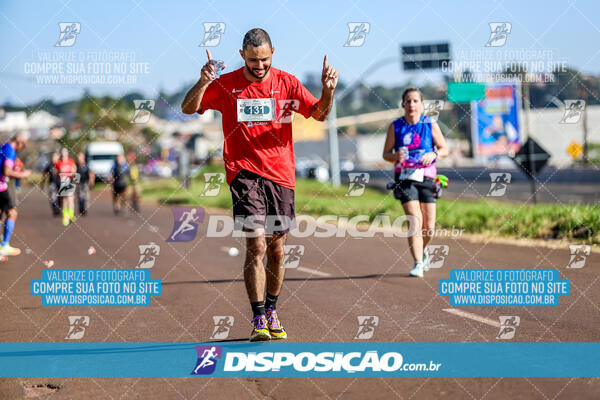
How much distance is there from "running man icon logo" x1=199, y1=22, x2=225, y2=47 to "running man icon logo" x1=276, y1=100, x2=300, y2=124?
3067 millimetres

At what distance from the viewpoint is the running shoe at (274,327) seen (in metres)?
6.02

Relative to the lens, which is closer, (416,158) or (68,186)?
(416,158)

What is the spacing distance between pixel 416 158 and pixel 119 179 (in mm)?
17560

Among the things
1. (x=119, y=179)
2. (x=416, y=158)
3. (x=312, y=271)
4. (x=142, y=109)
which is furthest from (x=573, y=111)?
(x=119, y=179)

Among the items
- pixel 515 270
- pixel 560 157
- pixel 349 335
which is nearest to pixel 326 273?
pixel 515 270

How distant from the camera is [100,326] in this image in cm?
686

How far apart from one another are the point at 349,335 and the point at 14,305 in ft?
12.8

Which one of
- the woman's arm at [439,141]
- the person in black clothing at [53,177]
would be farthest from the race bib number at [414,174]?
the person in black clothing at [53,177]

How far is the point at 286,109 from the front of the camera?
19.6 ft

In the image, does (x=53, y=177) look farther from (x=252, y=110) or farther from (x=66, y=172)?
(x=252, y=110)

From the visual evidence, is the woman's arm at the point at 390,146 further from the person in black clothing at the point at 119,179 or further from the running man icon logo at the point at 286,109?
the person in black clothing at the point at 119,179

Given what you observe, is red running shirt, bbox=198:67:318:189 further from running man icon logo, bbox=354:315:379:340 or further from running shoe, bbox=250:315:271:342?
running man icon logo, bbox=354:315:379:340

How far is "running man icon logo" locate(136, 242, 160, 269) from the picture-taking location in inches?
451

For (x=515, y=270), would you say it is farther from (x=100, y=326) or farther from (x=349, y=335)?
(x=100, y=326)
